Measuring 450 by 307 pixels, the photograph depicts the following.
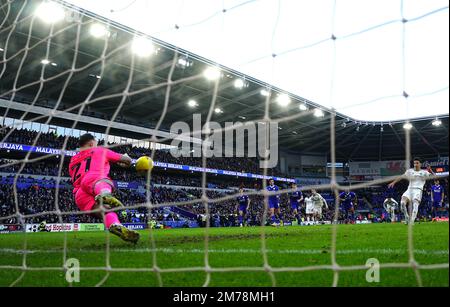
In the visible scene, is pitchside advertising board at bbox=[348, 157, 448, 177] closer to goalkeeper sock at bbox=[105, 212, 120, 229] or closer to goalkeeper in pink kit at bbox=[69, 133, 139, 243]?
goalkeeper in pink kit at bbox=[69, 133, 139, 243]

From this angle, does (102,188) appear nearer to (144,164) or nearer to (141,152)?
(144,164)

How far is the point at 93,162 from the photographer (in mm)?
5637

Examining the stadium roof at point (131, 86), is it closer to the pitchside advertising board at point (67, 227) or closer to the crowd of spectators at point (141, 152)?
the crowd of spectators at point (141, 152)

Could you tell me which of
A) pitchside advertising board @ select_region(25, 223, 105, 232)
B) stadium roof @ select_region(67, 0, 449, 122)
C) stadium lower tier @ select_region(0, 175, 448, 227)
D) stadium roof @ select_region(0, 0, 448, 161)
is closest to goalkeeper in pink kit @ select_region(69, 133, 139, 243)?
stadium roof @ select_region(67, 0, 449, 122)

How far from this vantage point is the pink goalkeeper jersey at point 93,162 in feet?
18.4

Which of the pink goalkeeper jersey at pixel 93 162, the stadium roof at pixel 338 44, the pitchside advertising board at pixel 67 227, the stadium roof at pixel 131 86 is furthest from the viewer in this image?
the pitchside advertising board at pixel 67 227

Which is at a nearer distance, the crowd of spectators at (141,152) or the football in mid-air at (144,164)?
the football in mid-air at (144,164)

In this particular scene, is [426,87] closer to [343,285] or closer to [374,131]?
[343,285]

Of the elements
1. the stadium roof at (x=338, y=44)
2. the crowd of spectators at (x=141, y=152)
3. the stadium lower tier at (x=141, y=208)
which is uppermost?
the crowd of spectators at (x=141, y=152)

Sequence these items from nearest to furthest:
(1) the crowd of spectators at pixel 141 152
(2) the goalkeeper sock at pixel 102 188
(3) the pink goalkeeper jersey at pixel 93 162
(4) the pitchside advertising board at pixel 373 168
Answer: (2) the goalkeeper sock at pixel 102 188 < (3) the pink goalkeeper jersey at pixel 93 162 < (1) the crowd of spectators at pixel 141 152 < (4) the pitchside advertising board at pixel 373 168

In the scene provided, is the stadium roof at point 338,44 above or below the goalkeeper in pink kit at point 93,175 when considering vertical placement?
above

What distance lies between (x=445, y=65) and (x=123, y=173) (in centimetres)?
2890

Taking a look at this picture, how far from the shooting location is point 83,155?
5.70m

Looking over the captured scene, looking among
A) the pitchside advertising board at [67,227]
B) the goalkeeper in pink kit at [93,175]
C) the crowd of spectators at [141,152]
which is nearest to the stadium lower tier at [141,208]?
the pitchside advertising board at [67,227]
